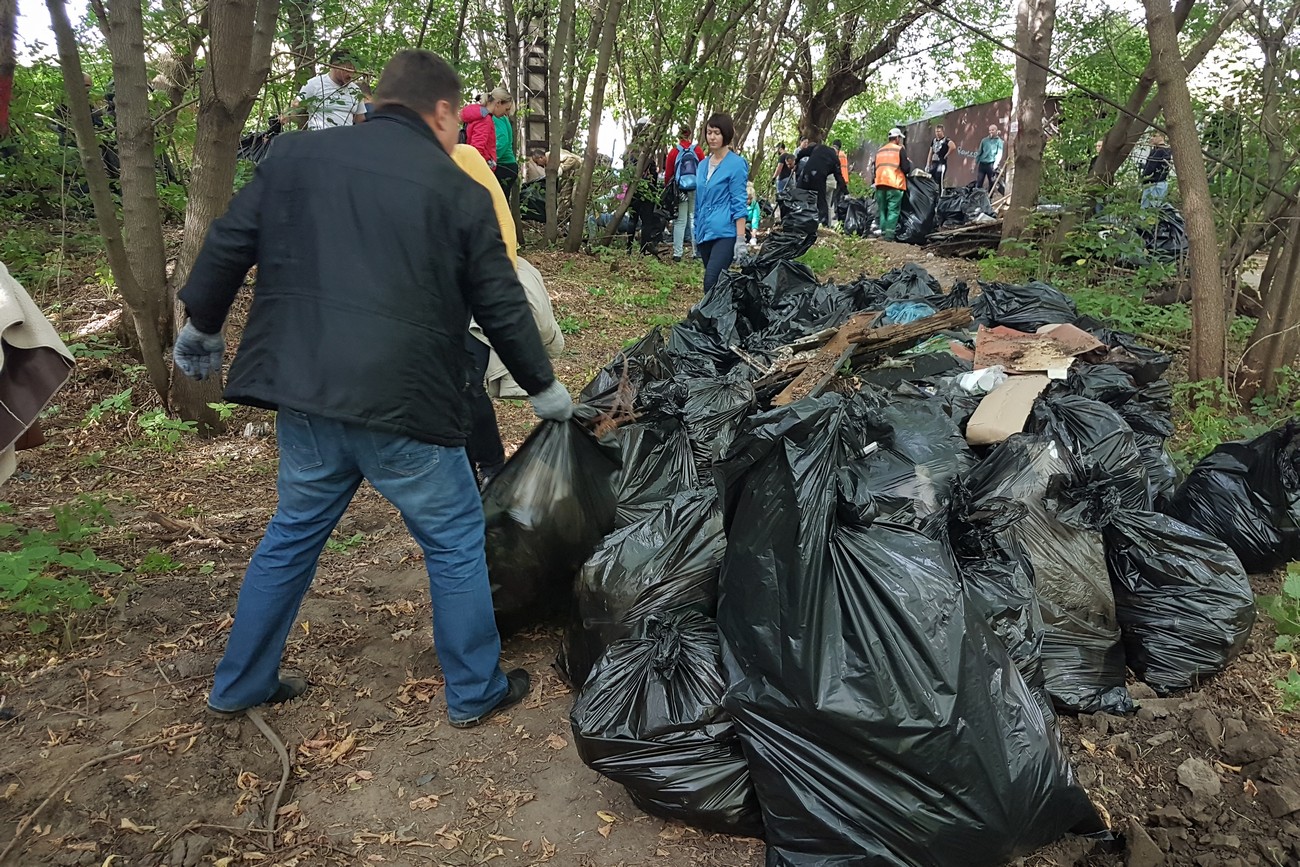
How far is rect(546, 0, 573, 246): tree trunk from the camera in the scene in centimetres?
841

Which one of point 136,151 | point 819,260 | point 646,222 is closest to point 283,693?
point 136,151

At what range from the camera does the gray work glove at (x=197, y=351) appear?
2.13 m

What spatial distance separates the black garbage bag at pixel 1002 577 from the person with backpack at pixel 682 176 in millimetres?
7477

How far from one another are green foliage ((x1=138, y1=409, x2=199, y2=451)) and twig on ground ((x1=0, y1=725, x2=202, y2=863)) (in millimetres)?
2636

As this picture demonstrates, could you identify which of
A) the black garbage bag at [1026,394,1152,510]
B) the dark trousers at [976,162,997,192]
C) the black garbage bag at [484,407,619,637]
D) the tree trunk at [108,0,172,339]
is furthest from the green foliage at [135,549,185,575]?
the dark trousers at [976,162,997,192]

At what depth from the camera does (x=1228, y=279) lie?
15.4 ft

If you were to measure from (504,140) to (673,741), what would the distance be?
7476 mm

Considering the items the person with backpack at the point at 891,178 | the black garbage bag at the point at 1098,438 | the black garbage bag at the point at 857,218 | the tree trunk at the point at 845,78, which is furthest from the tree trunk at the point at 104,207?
the tree trunk at the point at 845,78

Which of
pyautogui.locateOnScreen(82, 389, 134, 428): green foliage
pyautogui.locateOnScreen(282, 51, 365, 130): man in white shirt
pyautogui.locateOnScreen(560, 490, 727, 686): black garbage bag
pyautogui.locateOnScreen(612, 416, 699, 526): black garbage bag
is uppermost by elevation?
pyautogui.locateOnScreen(282, 51, 365, 130): man in white shirt

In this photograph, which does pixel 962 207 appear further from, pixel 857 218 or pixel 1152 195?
pixel 1152 195

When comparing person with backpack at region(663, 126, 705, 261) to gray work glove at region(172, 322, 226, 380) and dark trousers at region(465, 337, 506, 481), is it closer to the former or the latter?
dark trousers at region(465, 337, 506, 481)

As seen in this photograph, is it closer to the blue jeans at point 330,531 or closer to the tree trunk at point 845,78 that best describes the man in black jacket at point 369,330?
the blue jeans at point 330,531

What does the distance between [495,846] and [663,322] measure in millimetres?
5952

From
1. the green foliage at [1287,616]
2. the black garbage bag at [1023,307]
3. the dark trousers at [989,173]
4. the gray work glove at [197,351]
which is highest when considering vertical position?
the dark trousers at [989,173]
